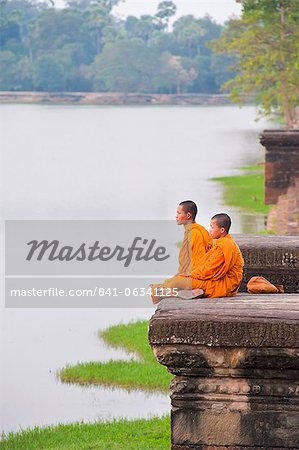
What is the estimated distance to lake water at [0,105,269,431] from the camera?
28.4 ft

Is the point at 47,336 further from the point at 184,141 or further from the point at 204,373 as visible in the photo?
the point at 184,141

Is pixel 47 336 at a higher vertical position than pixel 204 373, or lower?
lower

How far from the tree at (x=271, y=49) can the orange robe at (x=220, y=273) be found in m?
25.2

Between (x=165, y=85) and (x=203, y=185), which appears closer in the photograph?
(x=203, y=185)

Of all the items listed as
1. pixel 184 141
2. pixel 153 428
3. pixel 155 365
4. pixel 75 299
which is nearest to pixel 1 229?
pixel 75 299

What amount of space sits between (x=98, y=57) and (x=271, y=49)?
11819 cm

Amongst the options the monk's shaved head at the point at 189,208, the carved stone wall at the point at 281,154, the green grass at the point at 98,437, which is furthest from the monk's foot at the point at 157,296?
the carved stone wall at the point at 281,154

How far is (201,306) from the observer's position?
4363mm

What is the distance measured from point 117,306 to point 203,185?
14.6 meters

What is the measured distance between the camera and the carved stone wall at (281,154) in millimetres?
16953

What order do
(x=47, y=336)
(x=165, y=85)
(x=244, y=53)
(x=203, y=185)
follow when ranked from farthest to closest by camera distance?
(x=165, y=85), (x=244, y=53), (x=203, y=185), (x=47, y=336)

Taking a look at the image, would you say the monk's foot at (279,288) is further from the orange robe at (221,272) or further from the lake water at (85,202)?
the lake water at (85,202)

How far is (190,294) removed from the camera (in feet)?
16.4

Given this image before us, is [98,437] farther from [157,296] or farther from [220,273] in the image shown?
[220,273]
